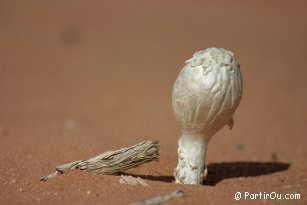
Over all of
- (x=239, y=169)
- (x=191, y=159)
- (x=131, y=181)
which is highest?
(x=191, y=159)

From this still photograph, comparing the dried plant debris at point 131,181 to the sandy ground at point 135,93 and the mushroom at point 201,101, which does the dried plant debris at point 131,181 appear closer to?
the sandy ground at point 135,93

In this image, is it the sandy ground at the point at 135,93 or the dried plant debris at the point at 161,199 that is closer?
the dried plant debris at the point at 161,199

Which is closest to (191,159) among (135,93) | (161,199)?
(161,199)

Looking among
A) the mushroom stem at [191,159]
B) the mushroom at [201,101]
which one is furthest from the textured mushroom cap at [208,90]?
the mushroom stem at [191,159]

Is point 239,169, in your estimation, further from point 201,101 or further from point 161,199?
point 161,199

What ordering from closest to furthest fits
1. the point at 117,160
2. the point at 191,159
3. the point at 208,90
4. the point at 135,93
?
the point at 208,90, the point at 117,160, the point at 191,159, the point at 135,93

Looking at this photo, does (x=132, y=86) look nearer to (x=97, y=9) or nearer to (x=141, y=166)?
(x=141, y=166)

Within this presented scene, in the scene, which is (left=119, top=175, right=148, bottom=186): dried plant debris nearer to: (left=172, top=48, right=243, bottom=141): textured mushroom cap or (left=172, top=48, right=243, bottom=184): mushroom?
(left=172, top=48, right=243, bottom=184): mushroom
